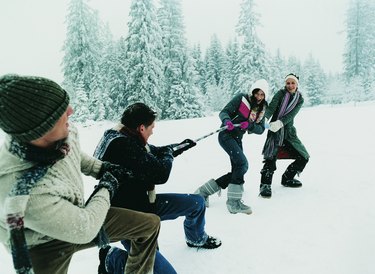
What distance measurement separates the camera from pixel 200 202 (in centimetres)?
366

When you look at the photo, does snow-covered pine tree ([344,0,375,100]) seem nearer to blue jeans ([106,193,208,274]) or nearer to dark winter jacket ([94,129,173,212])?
blue jeans ([106,193,208,274])

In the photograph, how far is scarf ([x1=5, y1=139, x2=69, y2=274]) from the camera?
1.69m

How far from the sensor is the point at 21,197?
170 centimetres

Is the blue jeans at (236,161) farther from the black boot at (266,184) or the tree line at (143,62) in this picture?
the tree line at (143,62)

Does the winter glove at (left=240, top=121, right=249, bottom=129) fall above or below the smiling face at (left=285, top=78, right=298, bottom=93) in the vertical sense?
below

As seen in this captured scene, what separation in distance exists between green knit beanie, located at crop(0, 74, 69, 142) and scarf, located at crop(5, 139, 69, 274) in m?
0.08

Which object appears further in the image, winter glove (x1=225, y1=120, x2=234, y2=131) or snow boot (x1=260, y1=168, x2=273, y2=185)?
snow boot (x1=260, y1=168, x2=273, y2=185)

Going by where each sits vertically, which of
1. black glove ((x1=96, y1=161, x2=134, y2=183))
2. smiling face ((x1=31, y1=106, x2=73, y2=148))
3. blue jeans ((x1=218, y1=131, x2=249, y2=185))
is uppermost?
smiling face ((x1=31, y1=106, x2=73, y2=148))

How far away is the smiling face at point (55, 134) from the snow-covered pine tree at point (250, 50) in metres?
30.6

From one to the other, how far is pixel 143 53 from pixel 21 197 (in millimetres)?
26057

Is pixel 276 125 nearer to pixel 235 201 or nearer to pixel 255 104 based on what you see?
pixel 255 104

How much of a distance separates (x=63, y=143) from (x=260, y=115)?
3.82 metres

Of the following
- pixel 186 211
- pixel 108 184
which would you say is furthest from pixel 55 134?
pixel 186 211

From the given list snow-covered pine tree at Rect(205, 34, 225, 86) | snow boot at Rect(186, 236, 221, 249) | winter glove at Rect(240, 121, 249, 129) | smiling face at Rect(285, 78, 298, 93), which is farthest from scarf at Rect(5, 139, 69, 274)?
snow-covered pine tree at Rect(205, 34, 225, 86)
